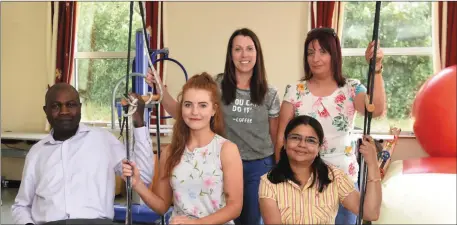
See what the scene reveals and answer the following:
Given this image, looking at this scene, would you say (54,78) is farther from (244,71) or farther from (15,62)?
(244,71)

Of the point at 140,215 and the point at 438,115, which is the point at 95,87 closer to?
the point at 140,215

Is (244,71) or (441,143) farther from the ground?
(244,71)

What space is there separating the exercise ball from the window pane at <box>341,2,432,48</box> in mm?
3328

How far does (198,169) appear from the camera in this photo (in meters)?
1.60

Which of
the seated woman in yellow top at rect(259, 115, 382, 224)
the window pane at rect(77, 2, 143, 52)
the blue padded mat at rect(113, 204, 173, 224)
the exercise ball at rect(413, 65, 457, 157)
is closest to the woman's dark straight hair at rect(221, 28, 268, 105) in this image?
the seated woman in yellow top at rect(259, 115, 382, 224)

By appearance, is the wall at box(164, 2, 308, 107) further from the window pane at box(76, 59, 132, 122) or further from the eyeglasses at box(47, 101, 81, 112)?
the eyeglasses at box(47, 101, 81, 112)

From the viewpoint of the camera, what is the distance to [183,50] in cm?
475

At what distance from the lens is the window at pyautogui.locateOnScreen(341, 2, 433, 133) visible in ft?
14.2

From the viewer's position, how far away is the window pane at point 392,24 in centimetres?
432

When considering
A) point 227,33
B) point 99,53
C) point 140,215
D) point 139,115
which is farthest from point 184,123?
point 99,53

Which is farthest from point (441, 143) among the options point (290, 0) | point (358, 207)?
point (290, 0)

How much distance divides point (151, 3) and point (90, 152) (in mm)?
3288

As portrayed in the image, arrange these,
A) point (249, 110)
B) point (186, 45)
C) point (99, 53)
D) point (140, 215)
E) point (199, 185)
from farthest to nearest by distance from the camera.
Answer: point (99, 53)
point (186, 45)
point (140, 215)
point (249, 110)
point (199, 185)

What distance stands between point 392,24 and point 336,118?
119 inches
